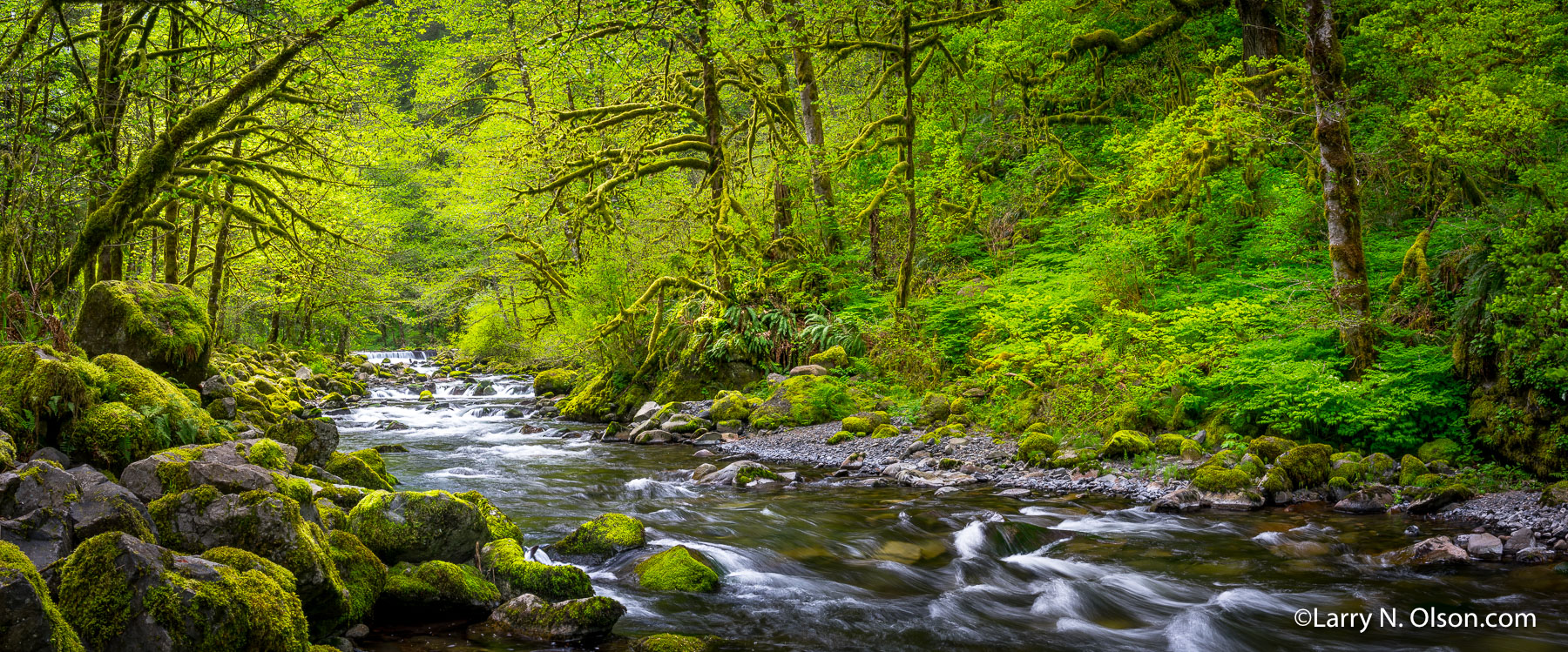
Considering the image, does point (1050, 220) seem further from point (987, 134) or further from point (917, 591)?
point (917, 591)

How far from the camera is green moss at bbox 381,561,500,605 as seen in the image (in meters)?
4.34

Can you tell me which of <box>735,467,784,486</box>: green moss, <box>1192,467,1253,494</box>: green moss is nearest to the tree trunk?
<box>1192,467,1253,494</box>: green moss

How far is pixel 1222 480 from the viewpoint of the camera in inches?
280

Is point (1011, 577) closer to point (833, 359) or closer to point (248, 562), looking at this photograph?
point (248, 562)

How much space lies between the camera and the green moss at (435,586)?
434 centimetres

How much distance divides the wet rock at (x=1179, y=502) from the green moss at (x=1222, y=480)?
15cm

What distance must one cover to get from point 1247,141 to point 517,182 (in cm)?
1090

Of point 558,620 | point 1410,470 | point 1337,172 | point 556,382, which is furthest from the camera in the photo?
point 556,382

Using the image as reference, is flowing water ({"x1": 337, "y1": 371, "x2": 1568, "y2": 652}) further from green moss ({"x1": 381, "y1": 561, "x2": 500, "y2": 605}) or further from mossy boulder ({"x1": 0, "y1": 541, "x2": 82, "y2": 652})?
mossy boulder ({"x1": 0, "y1": 541, "x2": 82, "y2": 652})

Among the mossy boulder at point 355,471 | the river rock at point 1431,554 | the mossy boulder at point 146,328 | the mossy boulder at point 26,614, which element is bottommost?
the river rock at point 1431,554

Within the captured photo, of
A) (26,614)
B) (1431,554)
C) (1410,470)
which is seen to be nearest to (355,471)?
(26,614)

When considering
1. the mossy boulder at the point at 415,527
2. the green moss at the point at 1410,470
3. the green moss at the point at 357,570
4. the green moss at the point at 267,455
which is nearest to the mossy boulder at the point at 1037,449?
the green moss at the point at 1410,470

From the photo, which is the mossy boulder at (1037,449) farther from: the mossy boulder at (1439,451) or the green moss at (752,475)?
the mossy boulder at (1439,451)

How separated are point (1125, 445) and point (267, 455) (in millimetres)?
7909
